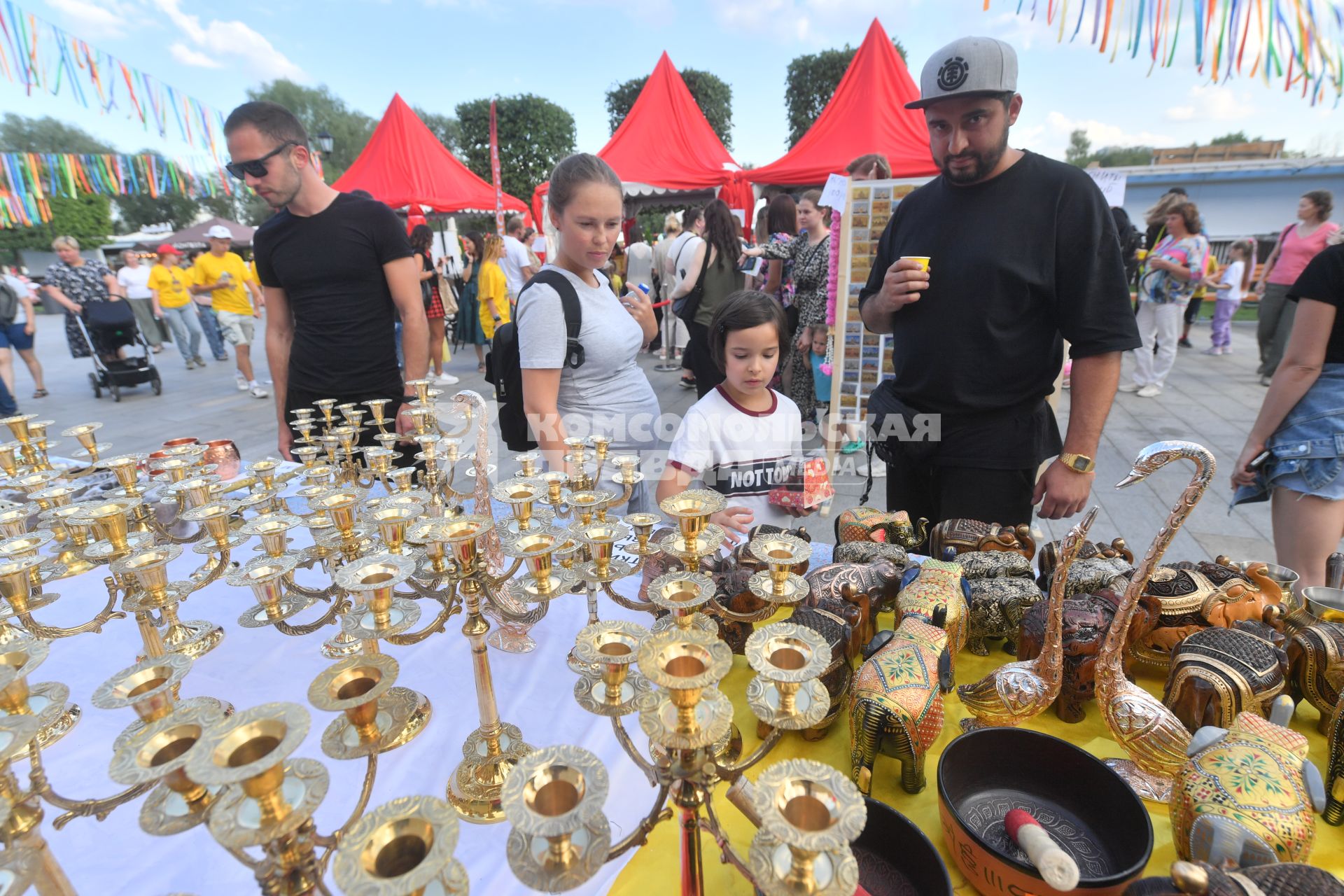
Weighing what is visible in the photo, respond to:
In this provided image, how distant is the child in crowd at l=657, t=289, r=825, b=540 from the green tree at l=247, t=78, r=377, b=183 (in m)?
45.6

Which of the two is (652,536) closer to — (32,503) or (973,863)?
(973,863)

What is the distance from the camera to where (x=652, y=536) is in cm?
166

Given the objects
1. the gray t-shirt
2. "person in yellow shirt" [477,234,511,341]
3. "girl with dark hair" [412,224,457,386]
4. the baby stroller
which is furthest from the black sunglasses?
the baby stroller

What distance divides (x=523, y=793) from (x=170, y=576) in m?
2.07

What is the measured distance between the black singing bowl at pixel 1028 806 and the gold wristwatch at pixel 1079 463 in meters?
1.05

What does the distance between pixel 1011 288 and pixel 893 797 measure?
1.48 metres

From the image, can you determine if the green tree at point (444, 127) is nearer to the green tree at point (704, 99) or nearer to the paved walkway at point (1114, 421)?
the green tree at point (704, 99)

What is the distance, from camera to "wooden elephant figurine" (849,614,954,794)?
0.99 meters

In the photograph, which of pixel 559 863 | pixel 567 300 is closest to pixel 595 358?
pixel 567 300

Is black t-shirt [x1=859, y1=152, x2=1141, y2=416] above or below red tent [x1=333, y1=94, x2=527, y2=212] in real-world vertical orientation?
below

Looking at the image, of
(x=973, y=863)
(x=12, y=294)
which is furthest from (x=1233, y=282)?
(x=12, y=294)

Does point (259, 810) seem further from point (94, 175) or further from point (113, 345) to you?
point (94, 175)

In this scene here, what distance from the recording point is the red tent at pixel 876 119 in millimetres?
6871

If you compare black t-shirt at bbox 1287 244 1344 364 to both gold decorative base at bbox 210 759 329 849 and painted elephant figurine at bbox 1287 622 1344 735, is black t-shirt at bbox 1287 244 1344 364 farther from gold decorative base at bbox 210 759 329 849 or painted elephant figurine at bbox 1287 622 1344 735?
gold decorative base at bbox 210 759 329 849
